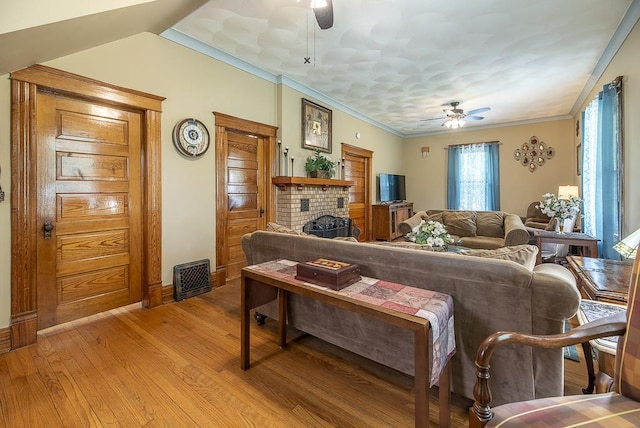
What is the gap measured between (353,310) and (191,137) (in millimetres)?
2737

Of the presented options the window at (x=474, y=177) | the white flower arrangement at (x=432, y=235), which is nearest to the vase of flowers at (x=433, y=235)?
the white flower arrangement at (x=432, y=235)

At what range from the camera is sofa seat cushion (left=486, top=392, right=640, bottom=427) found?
32.6 inches

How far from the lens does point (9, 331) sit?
2037 mm

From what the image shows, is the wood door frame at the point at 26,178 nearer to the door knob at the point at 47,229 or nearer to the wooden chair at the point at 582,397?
the door knob at the point at 47,229

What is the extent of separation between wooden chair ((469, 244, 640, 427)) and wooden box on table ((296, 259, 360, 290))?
2.38ft

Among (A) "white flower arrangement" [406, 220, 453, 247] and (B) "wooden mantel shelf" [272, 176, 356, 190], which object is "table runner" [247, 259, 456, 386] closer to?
(A) "white flower arrangement" [406, 220, 453, 247]

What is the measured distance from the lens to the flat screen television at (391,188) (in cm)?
686

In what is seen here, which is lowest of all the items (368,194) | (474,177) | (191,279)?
(191,279)

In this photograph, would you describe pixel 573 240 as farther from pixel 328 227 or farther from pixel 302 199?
pixel 302 199

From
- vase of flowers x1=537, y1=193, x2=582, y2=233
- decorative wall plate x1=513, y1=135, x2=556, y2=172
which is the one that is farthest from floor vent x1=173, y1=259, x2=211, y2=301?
decorative wall plate x1=513, y1=135, x2=556, y2=172

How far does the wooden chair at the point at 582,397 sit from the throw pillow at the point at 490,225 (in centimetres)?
410

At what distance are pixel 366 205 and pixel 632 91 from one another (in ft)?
14.5

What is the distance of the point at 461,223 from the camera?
4.87 m

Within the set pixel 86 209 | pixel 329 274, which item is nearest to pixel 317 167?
pixel 86 209
